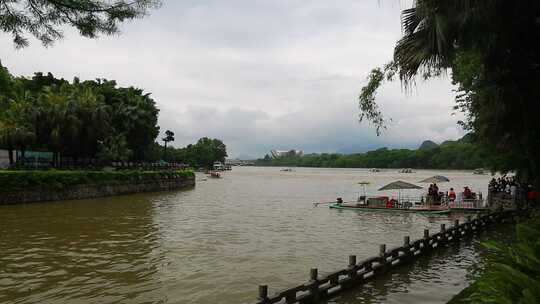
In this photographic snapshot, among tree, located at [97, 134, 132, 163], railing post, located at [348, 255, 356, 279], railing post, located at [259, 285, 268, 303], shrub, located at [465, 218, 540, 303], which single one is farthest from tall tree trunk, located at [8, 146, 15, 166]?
shrub, located at [465, 218, 540, 303]

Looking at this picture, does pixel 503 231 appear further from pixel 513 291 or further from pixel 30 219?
pixel 30 219

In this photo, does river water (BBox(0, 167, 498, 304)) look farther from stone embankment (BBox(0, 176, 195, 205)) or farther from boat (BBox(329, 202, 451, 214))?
stone embankment (BBox(0, 176, 195, 205))

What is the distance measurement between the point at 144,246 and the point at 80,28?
14.0 metres

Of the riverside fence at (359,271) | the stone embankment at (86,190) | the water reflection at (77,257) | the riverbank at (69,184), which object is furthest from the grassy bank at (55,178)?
the riverside fence at (359,271)

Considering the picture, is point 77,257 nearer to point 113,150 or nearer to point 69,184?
point 69,184

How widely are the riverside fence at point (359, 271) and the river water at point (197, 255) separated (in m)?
0.34

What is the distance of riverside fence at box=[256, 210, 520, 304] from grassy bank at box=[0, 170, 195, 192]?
31.4 metres

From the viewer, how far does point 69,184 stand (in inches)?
1656

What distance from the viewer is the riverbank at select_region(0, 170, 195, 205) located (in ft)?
118

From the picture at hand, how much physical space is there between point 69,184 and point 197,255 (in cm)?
2786

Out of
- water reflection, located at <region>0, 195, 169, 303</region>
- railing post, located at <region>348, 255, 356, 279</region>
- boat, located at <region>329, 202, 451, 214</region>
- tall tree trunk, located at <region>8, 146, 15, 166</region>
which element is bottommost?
water reflection, located at <region>0, 195, 169, 303</region>

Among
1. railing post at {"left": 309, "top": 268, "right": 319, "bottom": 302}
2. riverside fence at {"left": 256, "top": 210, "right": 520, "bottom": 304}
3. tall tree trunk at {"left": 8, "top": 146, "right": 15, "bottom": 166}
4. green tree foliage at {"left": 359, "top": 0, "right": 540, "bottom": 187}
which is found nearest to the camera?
green tree foliage at {"left": 359, "top": 0, "right": 540, "bottom": 187}

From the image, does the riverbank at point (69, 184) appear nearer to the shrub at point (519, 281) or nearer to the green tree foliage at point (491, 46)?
the green tree foliage at point (491, 46)

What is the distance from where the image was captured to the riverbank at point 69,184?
118 ft
